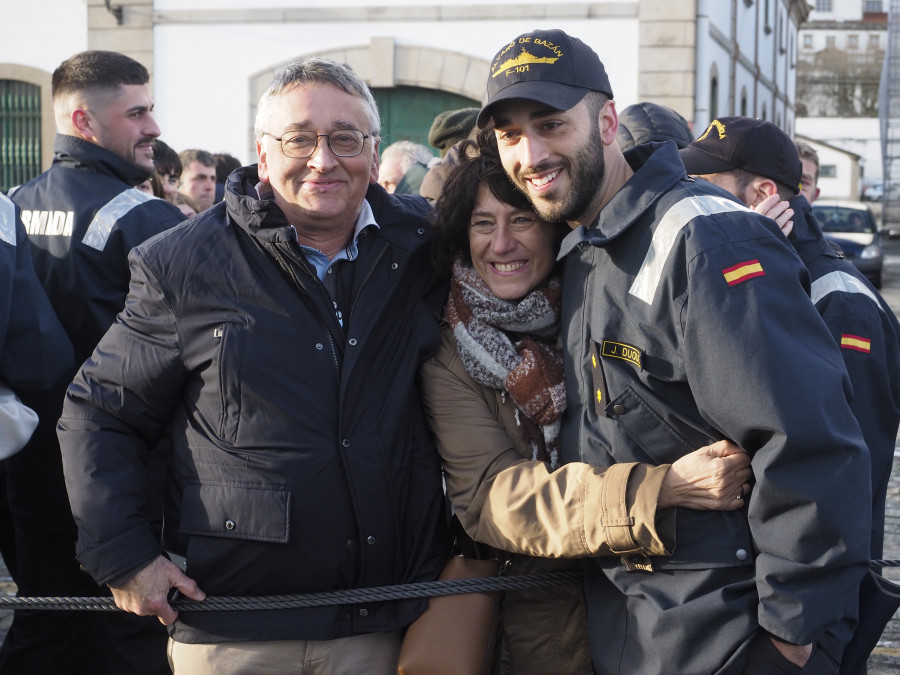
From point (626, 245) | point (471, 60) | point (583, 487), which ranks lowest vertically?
point (583, 487)

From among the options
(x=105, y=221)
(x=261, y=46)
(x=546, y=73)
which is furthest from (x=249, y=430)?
(x=261, y=46)

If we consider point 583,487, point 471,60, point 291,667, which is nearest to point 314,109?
point 583,487

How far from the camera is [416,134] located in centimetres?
1645

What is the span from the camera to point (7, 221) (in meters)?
3.59

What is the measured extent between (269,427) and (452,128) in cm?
397

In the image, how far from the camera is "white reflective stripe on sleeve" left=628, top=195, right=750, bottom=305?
8.71ft

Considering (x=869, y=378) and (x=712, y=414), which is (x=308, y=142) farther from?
(x=869, y=378)

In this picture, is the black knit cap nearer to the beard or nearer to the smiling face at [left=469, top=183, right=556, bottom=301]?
the smiling face at [left=469, top=183, right=556, bottom=301]

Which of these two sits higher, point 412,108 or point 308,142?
point 412,108

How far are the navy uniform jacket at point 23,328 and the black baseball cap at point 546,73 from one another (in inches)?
65.0

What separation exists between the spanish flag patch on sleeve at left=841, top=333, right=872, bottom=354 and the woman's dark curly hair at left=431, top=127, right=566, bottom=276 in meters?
0.87

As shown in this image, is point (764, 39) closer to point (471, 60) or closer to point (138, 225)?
point (471, 60)

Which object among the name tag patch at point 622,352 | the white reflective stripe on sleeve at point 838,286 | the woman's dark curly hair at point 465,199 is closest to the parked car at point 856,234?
the white reflective stripe on sleeve at point 838,286

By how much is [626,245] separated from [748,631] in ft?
3.24
